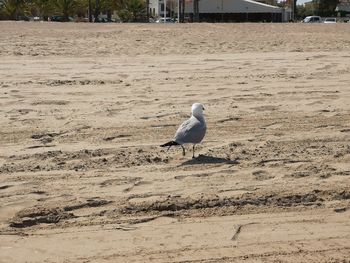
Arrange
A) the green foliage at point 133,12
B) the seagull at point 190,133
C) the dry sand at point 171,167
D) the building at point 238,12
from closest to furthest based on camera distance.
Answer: the dry sand at point 171,167 < the seagull at point 190,133 < the green foliage at point 133,12 < the building at point 238,12

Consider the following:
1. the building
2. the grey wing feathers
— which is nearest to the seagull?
the grey wing feathers

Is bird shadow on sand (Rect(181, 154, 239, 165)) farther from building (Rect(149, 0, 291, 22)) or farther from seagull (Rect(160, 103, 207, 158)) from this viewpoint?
building (Rect(149, 0, 291, 22))

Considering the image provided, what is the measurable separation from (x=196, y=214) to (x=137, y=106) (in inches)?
182

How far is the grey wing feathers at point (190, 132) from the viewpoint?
6.43m

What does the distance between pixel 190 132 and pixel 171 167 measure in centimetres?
39

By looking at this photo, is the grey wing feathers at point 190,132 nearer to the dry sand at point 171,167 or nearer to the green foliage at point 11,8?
the dry sand at point 171,167

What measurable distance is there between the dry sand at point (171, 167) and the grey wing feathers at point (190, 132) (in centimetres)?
24

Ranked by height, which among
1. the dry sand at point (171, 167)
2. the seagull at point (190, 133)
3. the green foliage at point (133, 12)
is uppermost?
the green foliage at point (133, 12)

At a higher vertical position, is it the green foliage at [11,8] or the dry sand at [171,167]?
the green foliage at [11,8]

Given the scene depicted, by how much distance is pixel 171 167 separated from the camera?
20.8 feet

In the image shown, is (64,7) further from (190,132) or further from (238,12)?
(190,132)

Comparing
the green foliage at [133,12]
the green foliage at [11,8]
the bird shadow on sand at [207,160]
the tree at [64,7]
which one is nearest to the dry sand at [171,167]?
→ the bird shadow on sand at [207,160]

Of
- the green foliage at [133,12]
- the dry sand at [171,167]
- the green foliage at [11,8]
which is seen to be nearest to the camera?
the dry sand at [171,167]

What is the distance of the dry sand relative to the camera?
14.9 feet
